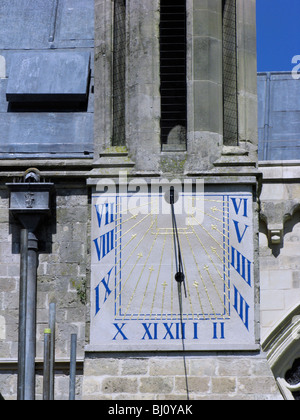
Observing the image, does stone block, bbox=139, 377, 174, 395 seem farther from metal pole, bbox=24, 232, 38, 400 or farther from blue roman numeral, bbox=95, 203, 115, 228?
blue roman numeral, bbox=95, 203, 115, 228

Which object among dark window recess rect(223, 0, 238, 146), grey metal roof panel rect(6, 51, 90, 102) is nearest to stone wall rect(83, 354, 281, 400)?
dark window recess rect(223, 0, 238, 146)

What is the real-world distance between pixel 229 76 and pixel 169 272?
273 cm

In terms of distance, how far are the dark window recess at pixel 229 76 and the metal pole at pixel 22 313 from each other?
9.16 ft

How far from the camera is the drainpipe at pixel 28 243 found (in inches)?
856

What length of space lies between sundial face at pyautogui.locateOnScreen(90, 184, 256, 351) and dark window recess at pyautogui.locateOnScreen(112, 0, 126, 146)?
3.15 ft

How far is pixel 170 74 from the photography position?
22719mm

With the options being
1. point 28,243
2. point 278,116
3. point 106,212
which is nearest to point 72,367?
point 28,243

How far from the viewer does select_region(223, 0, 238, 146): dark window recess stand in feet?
74.1

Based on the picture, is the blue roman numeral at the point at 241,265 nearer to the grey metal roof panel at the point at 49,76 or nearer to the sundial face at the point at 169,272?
the sundial face at the point at 169,272

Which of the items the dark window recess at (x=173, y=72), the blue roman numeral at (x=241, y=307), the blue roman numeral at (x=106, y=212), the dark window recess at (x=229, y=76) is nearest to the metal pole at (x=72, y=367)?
the blue roman numeral at (x=106, y=212)
